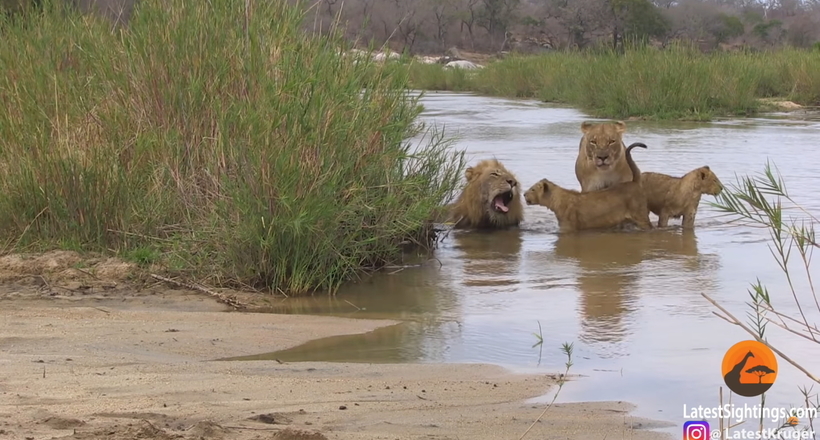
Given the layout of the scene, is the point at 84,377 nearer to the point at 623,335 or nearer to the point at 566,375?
the point at 566,375

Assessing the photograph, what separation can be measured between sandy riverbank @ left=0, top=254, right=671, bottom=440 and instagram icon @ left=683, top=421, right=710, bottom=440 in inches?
4.2

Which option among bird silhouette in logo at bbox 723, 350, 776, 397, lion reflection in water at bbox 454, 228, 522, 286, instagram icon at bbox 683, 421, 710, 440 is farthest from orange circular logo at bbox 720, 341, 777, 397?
lion reflection in water at bbox 454, 228, 522, 286

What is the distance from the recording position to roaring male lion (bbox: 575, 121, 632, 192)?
32.4 ft

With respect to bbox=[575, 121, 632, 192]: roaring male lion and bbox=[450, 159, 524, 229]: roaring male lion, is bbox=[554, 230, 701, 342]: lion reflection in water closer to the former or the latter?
bbox=[450, 159, 524, 229]: roaring male lion

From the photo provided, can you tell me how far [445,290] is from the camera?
7.15 meters

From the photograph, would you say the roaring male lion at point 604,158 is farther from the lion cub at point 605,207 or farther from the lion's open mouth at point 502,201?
the lion's open mouth at point 502,201

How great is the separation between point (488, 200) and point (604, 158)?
1.19m

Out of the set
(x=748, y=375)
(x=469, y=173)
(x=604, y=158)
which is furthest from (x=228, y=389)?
(x=604, y=158)

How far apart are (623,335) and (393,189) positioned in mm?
2358

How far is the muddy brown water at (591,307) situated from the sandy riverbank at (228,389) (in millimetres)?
221

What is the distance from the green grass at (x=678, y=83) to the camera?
68.9 ft

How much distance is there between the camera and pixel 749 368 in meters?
3.52

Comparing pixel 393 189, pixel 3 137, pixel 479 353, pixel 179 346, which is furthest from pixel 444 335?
pixel 3 137

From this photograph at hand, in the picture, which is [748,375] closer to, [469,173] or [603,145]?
[469,173]
